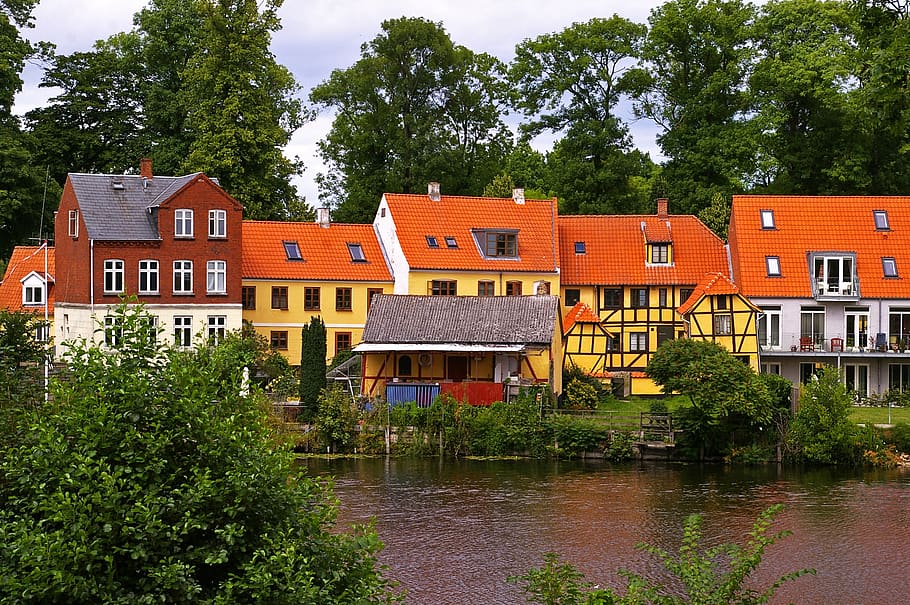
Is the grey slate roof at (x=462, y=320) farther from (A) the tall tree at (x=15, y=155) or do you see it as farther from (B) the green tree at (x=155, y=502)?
(B) the green tree at (x=155, y=502)

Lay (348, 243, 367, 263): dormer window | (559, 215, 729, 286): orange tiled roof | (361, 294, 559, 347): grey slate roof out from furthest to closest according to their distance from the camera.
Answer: (348, 243, 367, 263): dormer window → (559, 215, 729, 286): orange tiled roof → (361, 294, 559, 347): grey slate roof

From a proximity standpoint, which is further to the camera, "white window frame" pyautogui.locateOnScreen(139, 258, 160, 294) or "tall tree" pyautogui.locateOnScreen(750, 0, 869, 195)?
"tall tree" pyautogui.locateOnScreen(750, 0, 869, 195)

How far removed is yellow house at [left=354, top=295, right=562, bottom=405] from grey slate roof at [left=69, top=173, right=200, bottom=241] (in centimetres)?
875

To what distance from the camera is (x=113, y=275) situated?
4084cm

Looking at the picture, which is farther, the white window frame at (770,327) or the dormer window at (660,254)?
the dormer window at (660,254)

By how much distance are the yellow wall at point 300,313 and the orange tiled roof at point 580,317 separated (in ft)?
25.4

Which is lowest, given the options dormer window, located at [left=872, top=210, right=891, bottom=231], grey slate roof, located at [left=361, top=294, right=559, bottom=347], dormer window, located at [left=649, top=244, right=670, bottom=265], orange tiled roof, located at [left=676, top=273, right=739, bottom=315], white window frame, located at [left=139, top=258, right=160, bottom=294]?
grey slate roof, located at [left=361, top=294, right=559, bottom=347]

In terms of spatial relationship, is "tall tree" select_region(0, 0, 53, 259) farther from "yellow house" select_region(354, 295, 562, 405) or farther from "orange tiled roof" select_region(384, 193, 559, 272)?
A: "yellow house" select_region(354, 295, 562, 405)

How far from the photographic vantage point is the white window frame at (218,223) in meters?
42.1

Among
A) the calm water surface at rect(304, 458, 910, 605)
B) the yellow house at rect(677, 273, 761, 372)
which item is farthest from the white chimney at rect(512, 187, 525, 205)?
the calm water surface at rect(304, 458, 910, 605)

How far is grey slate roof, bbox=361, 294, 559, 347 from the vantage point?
37.6m

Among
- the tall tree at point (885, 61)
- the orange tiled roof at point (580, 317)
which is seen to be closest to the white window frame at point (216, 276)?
the orange tiled roof at point (580, 317)

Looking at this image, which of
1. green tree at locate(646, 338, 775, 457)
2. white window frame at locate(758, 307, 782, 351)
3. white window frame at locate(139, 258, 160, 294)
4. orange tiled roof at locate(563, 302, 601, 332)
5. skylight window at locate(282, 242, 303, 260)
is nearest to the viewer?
green tree at locate(646, 338, 775, 457)

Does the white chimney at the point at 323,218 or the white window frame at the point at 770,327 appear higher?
the white chimney at the point at 323,218
